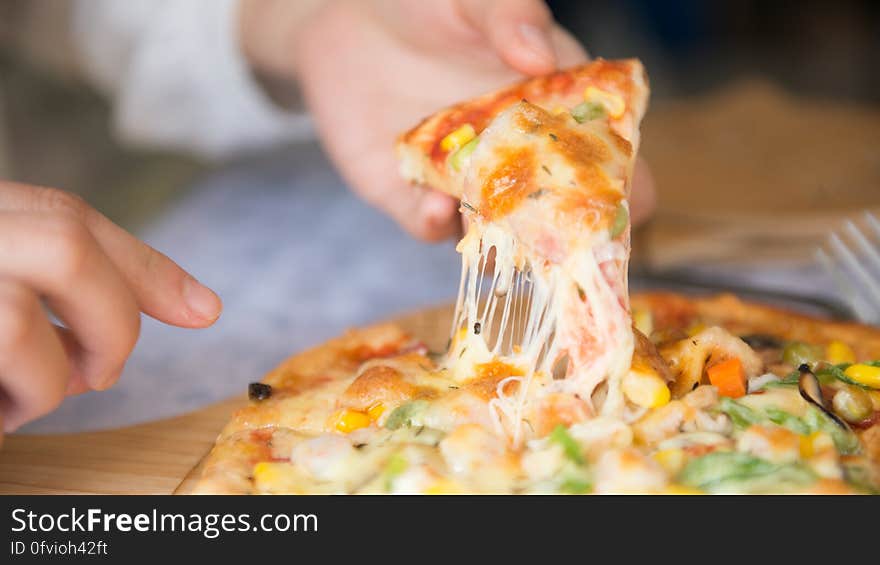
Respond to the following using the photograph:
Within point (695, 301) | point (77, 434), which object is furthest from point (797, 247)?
point (77, 434)

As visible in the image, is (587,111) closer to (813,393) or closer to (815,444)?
(813,393)

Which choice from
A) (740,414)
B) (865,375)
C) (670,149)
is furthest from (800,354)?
(670,149)

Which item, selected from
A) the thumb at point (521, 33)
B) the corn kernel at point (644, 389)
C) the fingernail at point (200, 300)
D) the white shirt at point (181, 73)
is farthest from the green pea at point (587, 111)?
the white shirt at point (181, 73)

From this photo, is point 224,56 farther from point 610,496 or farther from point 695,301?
point 610,496

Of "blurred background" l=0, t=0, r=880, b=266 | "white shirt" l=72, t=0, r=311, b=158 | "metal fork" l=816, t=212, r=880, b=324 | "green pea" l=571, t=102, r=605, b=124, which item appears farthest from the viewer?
"white shirt" l=72, t=0, r=311, b=158

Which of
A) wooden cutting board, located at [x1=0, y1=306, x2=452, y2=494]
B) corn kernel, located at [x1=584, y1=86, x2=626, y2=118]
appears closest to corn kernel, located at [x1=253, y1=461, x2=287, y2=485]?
wooden cutting board, located at [x1=0, y1=306, x2=452, y2=494]

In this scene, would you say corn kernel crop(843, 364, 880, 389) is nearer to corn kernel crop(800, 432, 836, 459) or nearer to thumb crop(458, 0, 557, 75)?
corn kernel crop(800, 432, 836, 459)

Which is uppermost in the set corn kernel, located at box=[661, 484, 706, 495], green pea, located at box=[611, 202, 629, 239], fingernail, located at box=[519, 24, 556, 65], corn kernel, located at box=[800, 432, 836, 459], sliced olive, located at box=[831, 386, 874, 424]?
fingernail, located at box=[519, 24, 556, 65]
